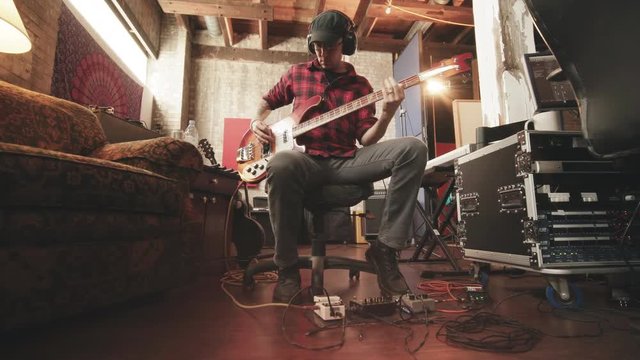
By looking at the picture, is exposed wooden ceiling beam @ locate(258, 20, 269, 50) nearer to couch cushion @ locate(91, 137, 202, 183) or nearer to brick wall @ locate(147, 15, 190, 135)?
brick wall @ locate(147, 15, 190, 135)

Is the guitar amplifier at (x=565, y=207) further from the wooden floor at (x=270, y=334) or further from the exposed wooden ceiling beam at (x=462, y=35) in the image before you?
the exposed wooden ceiling beam at (x=462, y=35)

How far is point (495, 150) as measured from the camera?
1440 millimetres

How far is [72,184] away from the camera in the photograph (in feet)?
2.96

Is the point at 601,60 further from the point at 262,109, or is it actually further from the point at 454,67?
the point at 262,109

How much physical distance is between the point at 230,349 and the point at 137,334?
0.28 m

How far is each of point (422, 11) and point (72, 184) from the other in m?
4.35

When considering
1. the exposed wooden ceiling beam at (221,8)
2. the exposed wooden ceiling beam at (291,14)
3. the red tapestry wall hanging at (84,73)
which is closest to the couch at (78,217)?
the red tapestry wall hanging at (84,73)

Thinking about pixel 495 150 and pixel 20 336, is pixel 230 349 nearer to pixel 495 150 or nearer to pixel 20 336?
pixel 20 336

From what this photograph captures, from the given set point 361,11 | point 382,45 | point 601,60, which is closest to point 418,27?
point 382,45

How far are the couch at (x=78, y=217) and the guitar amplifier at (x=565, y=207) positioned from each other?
4.30ft

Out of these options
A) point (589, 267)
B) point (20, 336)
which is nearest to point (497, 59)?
point (589, 267)

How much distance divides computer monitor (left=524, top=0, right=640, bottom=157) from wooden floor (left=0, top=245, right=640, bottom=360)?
49 centimetres

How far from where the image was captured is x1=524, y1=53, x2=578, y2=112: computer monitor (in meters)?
1.42

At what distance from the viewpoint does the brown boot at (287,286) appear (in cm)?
121
